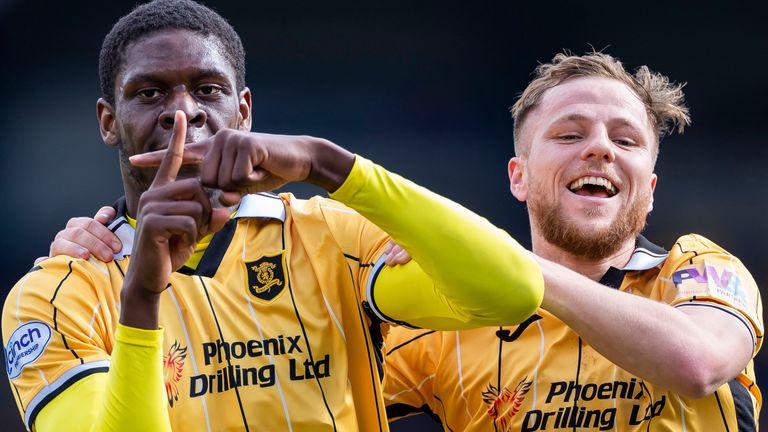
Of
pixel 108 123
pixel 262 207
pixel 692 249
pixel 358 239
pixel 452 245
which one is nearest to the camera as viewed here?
pixel 452 245

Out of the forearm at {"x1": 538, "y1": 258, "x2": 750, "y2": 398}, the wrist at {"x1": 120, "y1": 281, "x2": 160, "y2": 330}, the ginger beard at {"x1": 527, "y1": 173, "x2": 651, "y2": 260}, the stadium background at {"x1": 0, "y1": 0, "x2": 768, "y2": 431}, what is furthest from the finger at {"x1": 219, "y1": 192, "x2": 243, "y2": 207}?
the stadium background at {"x1": 0, "y1": 0, "x2": 768, "y2": 431}

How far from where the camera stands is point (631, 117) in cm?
276

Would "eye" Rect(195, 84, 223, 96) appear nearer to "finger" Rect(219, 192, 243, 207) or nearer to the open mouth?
"finger" Rect(219, 192, 243, 207)

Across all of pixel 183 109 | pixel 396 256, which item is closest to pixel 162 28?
pixel 183 109

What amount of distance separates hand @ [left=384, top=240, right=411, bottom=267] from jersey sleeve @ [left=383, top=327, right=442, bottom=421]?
69cm

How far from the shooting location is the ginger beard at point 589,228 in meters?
2.66

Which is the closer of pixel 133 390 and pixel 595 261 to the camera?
pixel 133 390

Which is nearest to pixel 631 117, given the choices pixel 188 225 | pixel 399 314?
pixel 399 314

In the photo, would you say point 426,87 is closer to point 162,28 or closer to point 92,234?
point 162,28

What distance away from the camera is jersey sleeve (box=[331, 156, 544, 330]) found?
1721mm

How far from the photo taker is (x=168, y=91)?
214 centimetres

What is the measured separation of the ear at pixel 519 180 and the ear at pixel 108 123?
123cm

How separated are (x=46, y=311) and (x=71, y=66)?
363 centimetres

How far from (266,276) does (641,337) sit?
0.90m
